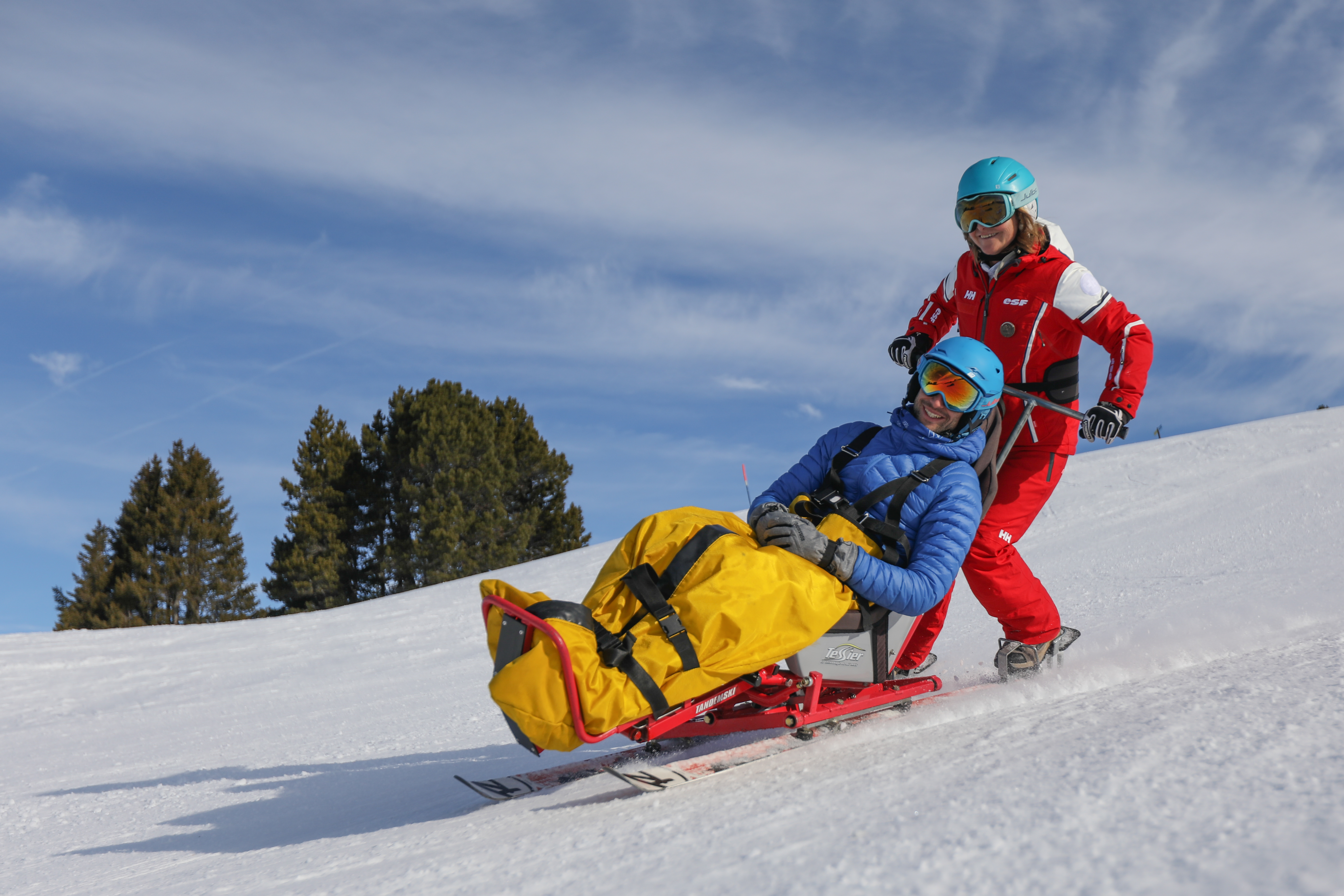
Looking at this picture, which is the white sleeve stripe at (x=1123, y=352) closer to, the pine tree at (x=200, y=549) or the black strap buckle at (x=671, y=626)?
the black strap buckle at (x=671, y=626)

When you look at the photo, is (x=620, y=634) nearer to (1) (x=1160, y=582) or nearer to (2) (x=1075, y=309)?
(2) (x=1075, y=309)

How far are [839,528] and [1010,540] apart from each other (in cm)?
113

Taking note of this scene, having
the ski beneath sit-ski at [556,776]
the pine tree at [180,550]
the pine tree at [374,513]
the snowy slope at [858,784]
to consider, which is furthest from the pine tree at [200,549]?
the ski beneath sit-ski at [556,776]

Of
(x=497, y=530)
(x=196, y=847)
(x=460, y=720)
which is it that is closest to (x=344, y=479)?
(x=497, y=530)

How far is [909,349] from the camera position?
14.1 ft

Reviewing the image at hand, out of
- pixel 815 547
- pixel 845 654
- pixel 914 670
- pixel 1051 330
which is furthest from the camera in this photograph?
pixel 914 670

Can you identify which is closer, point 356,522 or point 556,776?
point 556,776

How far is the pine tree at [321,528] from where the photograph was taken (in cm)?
2956

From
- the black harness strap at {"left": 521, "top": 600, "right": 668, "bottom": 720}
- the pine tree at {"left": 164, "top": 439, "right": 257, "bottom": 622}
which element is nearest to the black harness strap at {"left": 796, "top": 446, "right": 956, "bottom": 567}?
the black harness strap at {"left": 521, "top": 600, "right": 668, "bottom": 720}

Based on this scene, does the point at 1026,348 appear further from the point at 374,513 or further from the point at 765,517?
the point at 374,513

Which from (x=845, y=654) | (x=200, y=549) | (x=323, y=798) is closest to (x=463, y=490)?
(x=200, y=549)

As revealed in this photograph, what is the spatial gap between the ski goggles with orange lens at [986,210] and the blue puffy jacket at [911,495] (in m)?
0.97

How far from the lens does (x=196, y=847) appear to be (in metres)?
3.28

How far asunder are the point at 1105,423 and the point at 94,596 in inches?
1530
